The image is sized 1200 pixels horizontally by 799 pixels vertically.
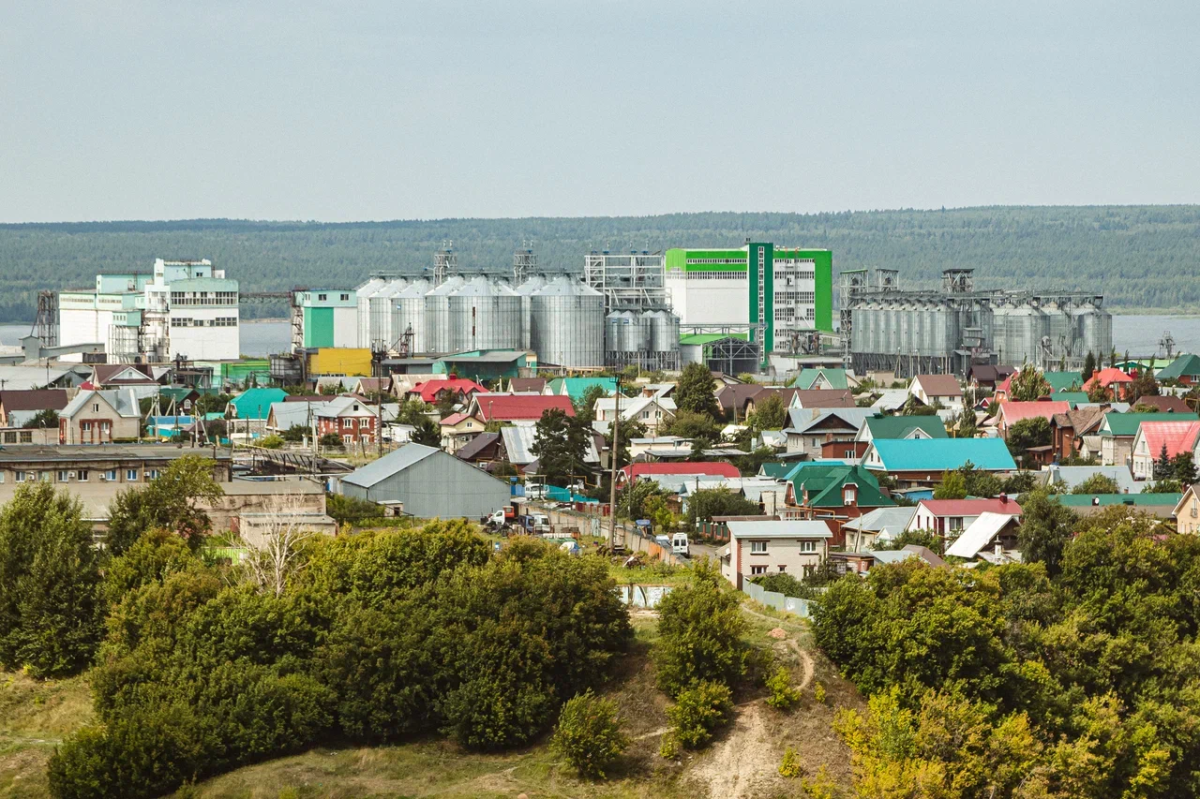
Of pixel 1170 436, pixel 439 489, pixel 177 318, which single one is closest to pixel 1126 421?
pixel 1170 436

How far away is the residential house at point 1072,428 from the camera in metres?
59.8

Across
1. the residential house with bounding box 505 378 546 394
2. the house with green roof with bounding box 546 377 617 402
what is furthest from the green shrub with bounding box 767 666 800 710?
the residential house with bounding box 505 378 546 394

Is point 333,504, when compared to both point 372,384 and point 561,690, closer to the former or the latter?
point 561,690

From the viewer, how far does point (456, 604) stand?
31.2m

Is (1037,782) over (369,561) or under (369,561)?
under

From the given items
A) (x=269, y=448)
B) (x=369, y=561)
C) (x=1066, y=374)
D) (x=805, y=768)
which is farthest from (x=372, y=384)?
(x=805, y=768)

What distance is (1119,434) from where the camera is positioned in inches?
2260

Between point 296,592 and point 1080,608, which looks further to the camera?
point 1080,608

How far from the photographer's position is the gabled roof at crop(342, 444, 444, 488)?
46.8 meters

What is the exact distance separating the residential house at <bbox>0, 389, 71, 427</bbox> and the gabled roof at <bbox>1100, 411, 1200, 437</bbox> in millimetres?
37010

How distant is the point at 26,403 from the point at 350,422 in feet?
43.2

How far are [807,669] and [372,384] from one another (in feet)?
197

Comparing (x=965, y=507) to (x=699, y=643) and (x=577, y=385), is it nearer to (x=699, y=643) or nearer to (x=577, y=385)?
(x=699, y=643)

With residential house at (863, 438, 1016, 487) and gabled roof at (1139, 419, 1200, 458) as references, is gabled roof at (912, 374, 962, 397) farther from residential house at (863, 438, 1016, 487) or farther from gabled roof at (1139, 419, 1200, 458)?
gabled roof at (1139, 419, 1200, 458)
